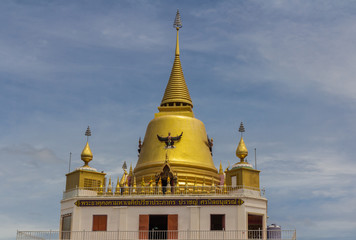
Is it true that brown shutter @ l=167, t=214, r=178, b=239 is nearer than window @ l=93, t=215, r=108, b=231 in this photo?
Yes

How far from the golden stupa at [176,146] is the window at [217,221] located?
17.6 ft

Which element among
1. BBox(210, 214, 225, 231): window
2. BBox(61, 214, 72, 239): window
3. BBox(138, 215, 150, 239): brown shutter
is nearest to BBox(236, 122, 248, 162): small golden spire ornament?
BBox(210, 214, 225, 231): window

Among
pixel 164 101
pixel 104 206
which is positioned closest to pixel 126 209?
pixel 104 206

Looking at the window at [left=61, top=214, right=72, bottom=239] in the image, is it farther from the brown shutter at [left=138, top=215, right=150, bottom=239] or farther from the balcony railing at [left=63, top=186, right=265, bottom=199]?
the brown shutter at [left=138, top=215, right=150, bottom=239]

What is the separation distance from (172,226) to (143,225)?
2.24 meters

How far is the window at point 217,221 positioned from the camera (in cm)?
4219

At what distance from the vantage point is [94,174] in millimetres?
47062

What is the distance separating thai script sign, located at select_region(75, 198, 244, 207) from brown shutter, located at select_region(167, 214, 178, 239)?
Result: 99cm

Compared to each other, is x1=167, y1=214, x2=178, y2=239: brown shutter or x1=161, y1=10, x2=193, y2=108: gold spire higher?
x1=161, y1=10, x2=193, y2=108: gold spire

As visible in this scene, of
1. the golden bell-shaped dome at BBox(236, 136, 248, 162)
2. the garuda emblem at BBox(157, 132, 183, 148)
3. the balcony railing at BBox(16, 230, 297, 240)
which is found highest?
the garuda emblem at BBox(157, 132, 183, 148)

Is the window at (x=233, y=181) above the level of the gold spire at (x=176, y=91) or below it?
below

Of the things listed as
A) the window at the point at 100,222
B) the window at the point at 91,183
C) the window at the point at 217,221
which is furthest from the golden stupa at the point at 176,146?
the window at the point at 100,222

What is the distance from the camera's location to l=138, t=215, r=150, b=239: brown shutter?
42.0 meters

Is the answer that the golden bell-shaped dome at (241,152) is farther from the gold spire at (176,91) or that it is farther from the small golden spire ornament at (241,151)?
the gold spire at (176,91)
